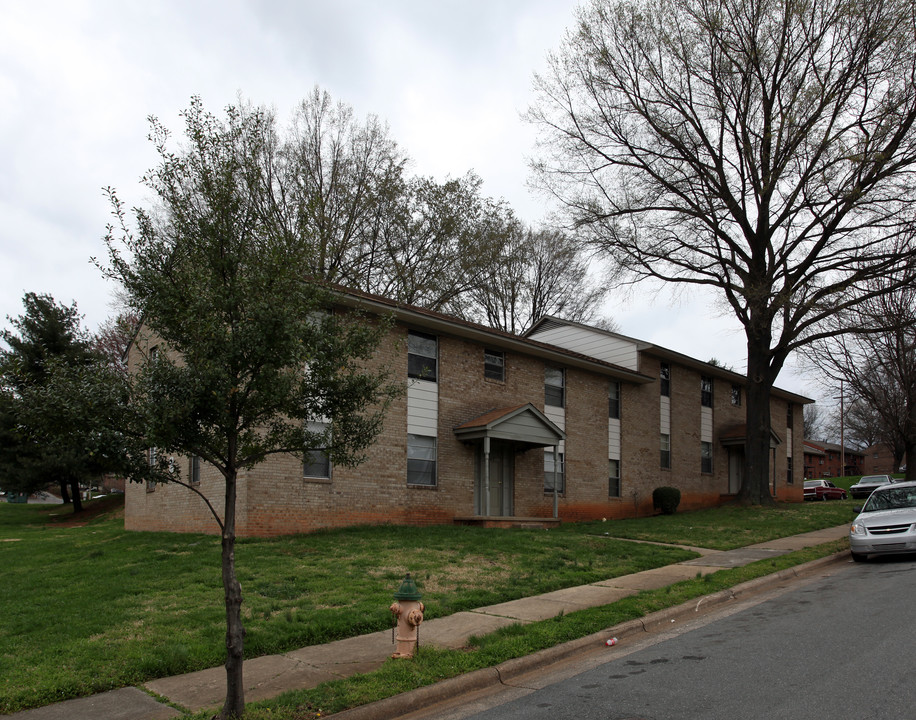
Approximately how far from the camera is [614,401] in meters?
28.0

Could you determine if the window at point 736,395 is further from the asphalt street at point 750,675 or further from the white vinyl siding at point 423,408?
the asphalt street at point 750,675

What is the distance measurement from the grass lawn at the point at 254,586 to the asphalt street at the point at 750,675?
3.28 ft

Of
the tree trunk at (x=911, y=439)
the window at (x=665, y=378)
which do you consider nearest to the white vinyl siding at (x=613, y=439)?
the window at (x=665, y=378)

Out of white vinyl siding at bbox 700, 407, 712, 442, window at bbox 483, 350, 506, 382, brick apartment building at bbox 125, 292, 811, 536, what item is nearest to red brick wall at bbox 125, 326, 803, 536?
brick apartment building at bbox 125, 292, 811, 536

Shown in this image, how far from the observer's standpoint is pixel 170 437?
5.98 metres

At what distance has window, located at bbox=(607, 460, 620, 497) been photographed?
89.6 ft

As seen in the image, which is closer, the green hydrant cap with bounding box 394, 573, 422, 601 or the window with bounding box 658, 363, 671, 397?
the green hydrant cap with bounding box 394, 573, 422, 601

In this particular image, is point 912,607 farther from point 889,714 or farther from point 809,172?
point 809,172

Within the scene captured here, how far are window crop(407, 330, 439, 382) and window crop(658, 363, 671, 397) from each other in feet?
42.1

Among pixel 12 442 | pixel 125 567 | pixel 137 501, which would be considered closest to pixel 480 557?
pixel 125 567

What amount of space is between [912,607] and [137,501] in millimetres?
21475

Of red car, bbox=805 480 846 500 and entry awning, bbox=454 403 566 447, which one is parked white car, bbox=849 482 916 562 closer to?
entry awning, bbox=454 403 566 447

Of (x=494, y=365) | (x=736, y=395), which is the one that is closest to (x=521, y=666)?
(x=494, y=365)

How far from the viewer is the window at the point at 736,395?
3584cm
